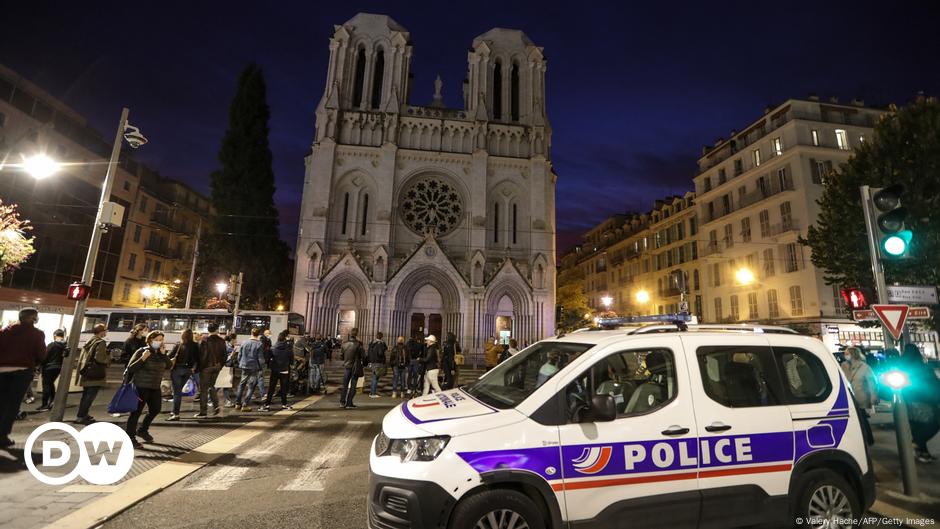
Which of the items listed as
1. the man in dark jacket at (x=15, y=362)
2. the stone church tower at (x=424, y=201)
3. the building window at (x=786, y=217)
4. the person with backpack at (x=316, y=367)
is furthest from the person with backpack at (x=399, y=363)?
the building window at (x=786, y=217)

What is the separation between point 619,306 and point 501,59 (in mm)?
26329

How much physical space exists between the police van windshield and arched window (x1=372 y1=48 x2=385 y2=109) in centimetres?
3040

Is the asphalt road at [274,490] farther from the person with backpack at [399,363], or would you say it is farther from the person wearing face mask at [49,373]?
the person wearing face mask at [49,373]

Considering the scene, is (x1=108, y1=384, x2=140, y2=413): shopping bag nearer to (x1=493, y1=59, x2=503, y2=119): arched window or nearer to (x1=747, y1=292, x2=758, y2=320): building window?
(x1=493, y1=59, x2=503, y2=119): arched window

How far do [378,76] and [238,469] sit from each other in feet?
103

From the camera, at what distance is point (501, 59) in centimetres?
3180

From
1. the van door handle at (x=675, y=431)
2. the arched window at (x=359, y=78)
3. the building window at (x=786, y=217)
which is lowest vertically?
the van door handle at (x=675, y=431)

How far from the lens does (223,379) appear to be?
30.2ft

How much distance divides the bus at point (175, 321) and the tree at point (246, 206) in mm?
7080

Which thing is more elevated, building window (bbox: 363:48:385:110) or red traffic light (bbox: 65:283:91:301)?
building window (bbox: 363:48:385:110)

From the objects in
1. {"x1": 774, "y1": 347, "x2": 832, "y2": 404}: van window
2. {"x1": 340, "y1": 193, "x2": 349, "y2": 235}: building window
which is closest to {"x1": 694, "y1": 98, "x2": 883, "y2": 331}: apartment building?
{"x1": 774, "y1": 347, "x2": 832, "y2": 404}: van window

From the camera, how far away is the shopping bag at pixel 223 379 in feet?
29.9

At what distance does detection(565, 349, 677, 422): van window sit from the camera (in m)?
3.10

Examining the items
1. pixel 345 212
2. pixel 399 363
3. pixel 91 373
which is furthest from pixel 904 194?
pixel 345 212
